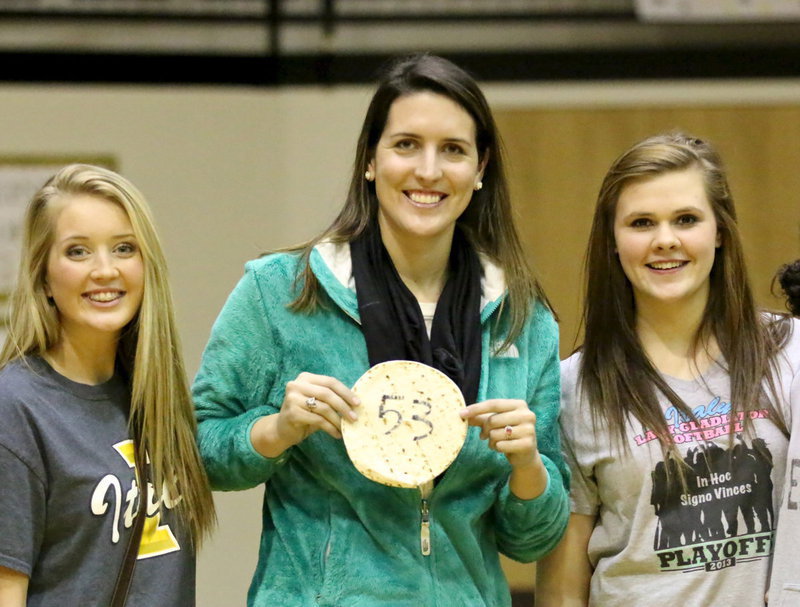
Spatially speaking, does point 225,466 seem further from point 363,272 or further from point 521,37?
point 521,37

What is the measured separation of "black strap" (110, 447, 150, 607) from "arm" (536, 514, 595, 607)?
0.83m

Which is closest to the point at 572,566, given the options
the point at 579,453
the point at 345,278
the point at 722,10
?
the point at 579,453

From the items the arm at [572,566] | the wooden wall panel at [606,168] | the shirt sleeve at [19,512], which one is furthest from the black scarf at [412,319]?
the wooden wall panel at [606,168]

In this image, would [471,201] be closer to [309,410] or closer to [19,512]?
[309,410]

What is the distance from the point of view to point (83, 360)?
7.04ft

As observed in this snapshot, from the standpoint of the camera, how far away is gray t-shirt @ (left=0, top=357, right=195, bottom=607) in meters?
1.93

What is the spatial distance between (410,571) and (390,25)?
11.7ft

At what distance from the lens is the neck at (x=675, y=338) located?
7.80 feet

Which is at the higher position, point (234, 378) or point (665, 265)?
point (665, 265)

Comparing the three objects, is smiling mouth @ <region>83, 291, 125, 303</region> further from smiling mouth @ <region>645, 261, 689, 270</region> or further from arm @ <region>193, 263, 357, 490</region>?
smiling mouth @ <region>645, 261, 689, 270</region>

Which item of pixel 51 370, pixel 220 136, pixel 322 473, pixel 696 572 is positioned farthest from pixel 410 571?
pixel 220 136

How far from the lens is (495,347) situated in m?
2.27

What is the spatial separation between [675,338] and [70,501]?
4.04 ft

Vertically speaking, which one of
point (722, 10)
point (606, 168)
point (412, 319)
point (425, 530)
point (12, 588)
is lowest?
point (12, 588)
